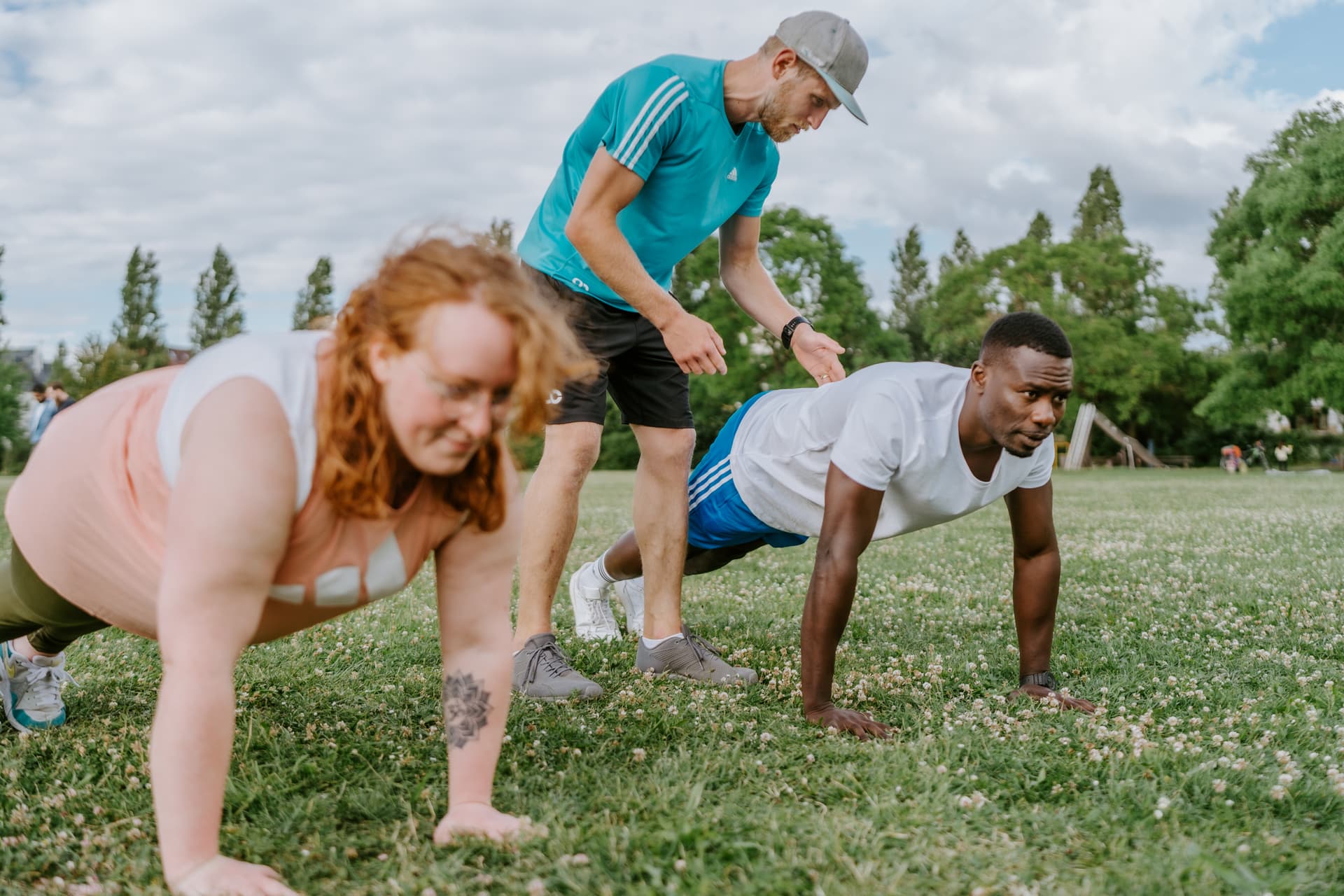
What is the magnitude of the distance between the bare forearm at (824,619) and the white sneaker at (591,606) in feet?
6.57

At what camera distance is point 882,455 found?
3832 millimetres

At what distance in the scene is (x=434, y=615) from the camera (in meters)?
6.16

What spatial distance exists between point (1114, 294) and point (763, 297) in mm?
53694

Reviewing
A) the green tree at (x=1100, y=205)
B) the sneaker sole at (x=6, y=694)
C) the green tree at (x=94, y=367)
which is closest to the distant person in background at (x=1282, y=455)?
the green tree at (x=1100, y=205)

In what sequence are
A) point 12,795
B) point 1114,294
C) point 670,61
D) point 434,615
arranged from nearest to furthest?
point 12,795 < point 670,61 < point 434,615 < point 1114,294

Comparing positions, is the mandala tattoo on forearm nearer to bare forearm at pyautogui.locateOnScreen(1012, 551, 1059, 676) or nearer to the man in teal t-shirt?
the man in teal t-shirt

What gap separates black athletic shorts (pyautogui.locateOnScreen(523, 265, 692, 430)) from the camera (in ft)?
15.9

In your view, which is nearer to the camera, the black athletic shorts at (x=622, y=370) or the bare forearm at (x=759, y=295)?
the black athletic shorts at (x=622, y=370)

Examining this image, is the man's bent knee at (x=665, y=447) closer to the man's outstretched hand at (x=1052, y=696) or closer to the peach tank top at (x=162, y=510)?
the man's outstretched hand at (x=1052, y=696)

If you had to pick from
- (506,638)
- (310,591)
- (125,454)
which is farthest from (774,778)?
(125,454)

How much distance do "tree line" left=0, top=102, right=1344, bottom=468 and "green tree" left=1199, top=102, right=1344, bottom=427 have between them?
73mm

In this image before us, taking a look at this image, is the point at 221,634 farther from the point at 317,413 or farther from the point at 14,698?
the point at 14,698

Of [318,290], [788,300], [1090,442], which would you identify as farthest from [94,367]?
[1090,442]

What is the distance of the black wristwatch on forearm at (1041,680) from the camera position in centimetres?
435
